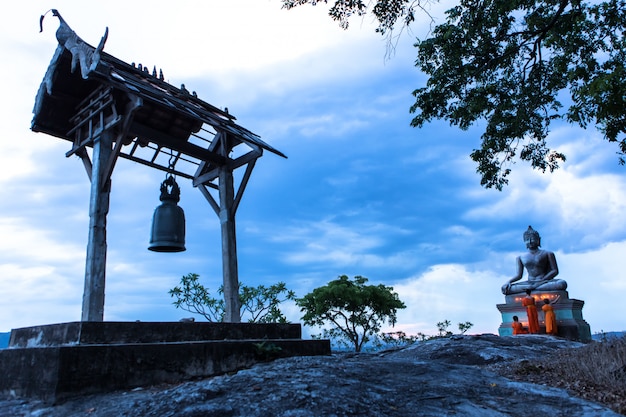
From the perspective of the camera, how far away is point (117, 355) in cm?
462

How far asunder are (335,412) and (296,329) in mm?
3912

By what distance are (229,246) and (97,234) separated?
240cm

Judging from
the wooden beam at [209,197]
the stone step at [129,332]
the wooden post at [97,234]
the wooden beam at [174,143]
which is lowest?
the stone step at [129,332]

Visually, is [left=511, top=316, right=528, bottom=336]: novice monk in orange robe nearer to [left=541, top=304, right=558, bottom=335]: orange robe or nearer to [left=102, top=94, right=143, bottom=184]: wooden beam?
[left=541, top=304, right=558, bottom=335]: orange robe

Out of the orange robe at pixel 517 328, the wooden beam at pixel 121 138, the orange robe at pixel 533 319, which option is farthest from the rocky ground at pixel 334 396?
the orange robe at pixel 517 328

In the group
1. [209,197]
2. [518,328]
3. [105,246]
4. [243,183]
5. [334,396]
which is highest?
[243,183]

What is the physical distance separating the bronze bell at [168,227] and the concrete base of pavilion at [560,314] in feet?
39.5

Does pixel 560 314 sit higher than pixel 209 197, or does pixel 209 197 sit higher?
pixel 209 197

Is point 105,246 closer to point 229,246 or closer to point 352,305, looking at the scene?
point 229,246

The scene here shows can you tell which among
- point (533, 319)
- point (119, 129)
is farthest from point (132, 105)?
point (533, 319)

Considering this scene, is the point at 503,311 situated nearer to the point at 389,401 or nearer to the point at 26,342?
the point at 389,401

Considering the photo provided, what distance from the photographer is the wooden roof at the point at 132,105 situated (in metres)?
7.30

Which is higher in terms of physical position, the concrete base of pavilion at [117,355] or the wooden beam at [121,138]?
the wooden beam at [121,138]

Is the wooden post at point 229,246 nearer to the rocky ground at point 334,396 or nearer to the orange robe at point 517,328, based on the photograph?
the rocky ground at point 334,396
